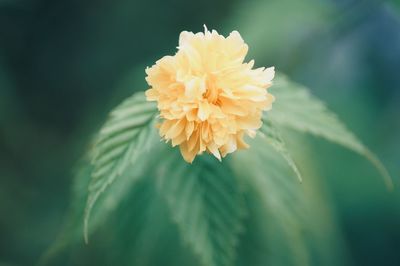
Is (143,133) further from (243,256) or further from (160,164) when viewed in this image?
(243,256)

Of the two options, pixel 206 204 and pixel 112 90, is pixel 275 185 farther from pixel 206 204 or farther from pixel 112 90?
pixel 112 90

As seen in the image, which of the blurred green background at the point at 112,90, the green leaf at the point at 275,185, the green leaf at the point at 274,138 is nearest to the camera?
the green leaf at the point at 274,138

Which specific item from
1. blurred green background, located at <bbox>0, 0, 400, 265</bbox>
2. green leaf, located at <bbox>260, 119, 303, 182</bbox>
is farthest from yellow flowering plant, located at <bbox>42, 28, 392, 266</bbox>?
blurred green background, located at <bbox>0, 0, 400, 265</bbox>

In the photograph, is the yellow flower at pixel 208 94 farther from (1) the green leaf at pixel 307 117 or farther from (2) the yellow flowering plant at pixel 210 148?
(1) the green leaf at pixel 307 117

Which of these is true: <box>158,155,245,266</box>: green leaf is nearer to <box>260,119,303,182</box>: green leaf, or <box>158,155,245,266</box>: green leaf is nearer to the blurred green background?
<box>260,119,303,182</box>: green leaf

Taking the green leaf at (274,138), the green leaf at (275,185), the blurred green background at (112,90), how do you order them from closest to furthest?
1. the green leaf at (274,138)
2. the green leaf at (275,185)
3. the blurred green background at (112,90)

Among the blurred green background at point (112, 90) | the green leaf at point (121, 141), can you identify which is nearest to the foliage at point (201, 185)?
the green leaf at point (121, 141)
